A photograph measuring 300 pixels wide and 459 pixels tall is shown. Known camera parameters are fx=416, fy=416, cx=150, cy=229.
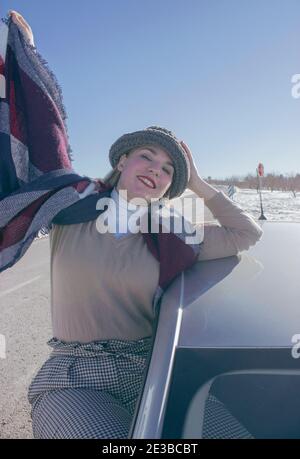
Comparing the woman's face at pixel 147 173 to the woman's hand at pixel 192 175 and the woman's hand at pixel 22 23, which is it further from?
the woman's hand at pixel 22 23

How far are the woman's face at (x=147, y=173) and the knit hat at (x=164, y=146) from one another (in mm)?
30

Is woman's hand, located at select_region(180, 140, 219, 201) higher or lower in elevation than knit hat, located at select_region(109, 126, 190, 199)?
lower

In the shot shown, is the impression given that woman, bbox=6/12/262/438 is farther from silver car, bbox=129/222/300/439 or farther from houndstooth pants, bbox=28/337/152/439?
silver car, bbox=129/222/300/439

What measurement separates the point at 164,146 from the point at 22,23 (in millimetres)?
1006

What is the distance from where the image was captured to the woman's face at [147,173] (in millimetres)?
1897

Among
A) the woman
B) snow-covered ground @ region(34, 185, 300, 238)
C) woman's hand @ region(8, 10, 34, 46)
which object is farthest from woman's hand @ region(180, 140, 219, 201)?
snow-covered ground @ region(34, 185, 300, 238)

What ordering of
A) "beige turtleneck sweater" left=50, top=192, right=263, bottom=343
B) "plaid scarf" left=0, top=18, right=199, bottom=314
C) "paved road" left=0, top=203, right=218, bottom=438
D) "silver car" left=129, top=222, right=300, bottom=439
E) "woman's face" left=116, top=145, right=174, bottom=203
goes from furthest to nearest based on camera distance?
"paved road" left=0, top=203, right=218, bottom=438, "woman's face" left=116, top=145, right=174, bottom=203, "plaid scarf" left=0, top=18, right=199, bottom=314, "beige turtleneck sweater" left=50, top=192, right=263, bottom=343, "silver car" left=129, top=222, right=300, bottom=439

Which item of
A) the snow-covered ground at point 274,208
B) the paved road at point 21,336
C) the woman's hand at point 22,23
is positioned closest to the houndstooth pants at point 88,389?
the paved road at point 21,336

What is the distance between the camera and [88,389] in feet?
4.99

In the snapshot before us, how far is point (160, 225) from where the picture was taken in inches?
68.0

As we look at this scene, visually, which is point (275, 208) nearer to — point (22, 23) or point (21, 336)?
point (21, 336)

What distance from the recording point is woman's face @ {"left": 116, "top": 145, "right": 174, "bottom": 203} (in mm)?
1897

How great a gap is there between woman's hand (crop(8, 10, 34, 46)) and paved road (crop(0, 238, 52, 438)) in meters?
2.16

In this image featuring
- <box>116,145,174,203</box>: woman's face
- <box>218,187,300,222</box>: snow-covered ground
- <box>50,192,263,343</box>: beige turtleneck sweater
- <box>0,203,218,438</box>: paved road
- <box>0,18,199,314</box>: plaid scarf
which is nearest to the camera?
<box>50,192,263,343</box>: beige turtleneck sweater
